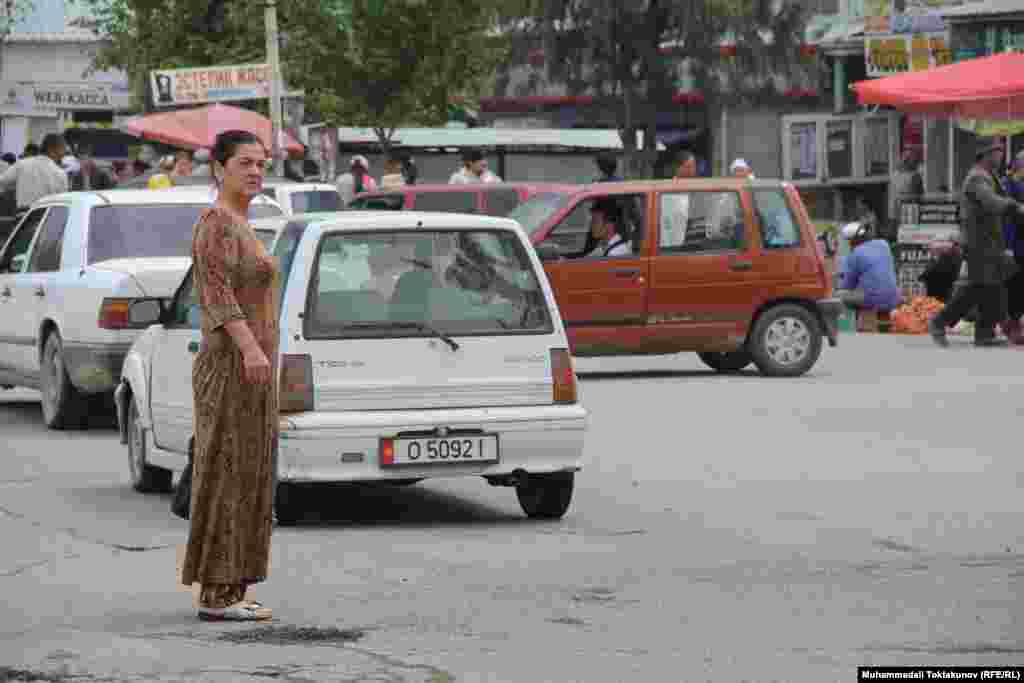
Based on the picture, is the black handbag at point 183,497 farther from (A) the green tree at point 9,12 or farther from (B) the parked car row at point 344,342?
(A) the green tree at point 9,12

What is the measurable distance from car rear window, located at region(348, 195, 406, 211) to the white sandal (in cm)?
1654

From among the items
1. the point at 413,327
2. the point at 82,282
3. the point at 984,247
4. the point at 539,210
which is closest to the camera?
the point at 413,327

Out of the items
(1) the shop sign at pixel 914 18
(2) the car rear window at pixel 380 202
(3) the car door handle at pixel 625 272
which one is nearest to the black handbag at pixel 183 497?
(3) the car door handle at pixel 625 272

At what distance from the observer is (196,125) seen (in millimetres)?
35125

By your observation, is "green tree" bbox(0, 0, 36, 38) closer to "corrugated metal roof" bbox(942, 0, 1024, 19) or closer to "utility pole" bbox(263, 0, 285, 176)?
"utility pole" bbox(263, 0, 285, 176)

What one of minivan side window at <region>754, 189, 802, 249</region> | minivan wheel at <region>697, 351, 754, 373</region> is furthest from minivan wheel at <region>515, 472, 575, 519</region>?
minivan wheel at <region>697, 351, 754, 373</region>

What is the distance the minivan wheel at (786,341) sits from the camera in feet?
70.8

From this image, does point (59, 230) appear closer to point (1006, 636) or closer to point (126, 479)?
point (126, 479)

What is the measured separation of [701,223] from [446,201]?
19.1 ft

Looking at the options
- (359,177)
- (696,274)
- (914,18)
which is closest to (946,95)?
(696,274)

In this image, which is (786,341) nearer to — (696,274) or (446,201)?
(696,274)

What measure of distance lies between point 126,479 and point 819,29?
151 ft

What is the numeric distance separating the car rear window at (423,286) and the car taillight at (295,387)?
0.15 meters

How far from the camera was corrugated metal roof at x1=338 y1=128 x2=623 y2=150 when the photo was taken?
46.1 m
